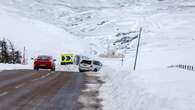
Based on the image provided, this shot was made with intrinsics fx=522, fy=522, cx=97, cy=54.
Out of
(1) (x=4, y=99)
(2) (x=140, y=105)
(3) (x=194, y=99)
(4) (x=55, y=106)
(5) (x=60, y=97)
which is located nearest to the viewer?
(3) (x=194, y=99)

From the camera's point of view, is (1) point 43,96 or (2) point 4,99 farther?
(1) point 43,96

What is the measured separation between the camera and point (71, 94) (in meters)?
20.9

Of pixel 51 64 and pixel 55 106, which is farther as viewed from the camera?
pixel 51 64

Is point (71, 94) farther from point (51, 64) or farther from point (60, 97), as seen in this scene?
point (51, 64)

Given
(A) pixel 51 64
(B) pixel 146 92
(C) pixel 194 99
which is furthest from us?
(A) pixel 51 64

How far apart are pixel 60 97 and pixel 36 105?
3078 millimetres

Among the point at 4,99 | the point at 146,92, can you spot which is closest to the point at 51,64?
the point at 4,99

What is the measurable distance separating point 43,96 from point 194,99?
29.8 feet

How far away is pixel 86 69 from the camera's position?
54.3 m

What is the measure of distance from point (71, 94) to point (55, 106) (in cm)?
473

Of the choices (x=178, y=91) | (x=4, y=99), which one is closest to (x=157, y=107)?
(x=178, y=91)

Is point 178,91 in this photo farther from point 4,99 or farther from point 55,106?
point 4,99

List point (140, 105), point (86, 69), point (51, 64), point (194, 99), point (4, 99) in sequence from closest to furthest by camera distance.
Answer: point (194, 99), point (140, 105), point (4, 99), point (51, 64), point (86, 69)

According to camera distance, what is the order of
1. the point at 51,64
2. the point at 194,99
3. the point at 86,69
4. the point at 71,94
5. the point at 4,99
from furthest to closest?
the point at 86,69 → the point at 51,64 → the point at 71,94 → the point at 4,99 → the point at 194,99
